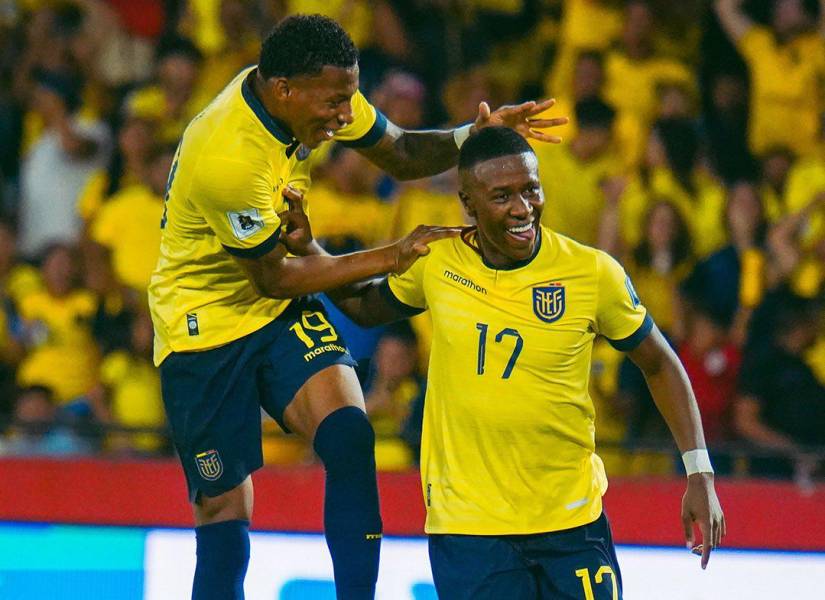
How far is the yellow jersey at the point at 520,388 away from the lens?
4.30 metres

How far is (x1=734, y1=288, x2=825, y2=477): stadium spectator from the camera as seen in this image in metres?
6.83

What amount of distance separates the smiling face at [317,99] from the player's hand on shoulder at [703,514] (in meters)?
1.45

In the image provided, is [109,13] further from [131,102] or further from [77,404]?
[77,404]

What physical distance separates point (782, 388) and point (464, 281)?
292 centimetres

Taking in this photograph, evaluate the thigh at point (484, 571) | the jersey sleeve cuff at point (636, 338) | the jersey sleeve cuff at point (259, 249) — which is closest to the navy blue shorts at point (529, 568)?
the thigh at point (484, 571)

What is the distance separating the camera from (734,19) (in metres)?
8.39

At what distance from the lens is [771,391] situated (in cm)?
693

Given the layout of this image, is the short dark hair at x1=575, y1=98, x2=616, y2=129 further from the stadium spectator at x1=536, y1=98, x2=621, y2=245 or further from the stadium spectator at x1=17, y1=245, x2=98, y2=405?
the stadium spectator at x1=17, y1=245, x2=98, y2=405

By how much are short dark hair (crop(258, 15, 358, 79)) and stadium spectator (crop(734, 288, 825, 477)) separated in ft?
10.1

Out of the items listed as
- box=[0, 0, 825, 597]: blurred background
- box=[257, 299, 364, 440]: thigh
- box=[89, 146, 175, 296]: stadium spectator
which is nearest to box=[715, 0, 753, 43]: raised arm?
box=[0, 0, 825, 597]: blurred background

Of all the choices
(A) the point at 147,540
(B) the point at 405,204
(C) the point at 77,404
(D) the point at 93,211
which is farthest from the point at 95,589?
(D) the point at 93,211

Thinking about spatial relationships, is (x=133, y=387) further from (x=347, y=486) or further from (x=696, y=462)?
(x=696, y=462)

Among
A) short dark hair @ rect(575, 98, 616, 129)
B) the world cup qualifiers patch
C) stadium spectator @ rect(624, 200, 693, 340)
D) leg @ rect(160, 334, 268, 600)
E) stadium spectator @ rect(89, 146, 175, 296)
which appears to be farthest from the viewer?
stadium spectator @ rect(89, 146, 175, 296)

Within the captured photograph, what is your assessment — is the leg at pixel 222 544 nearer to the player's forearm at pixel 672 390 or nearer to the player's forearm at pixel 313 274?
the player's forearm at pixel 313 274
